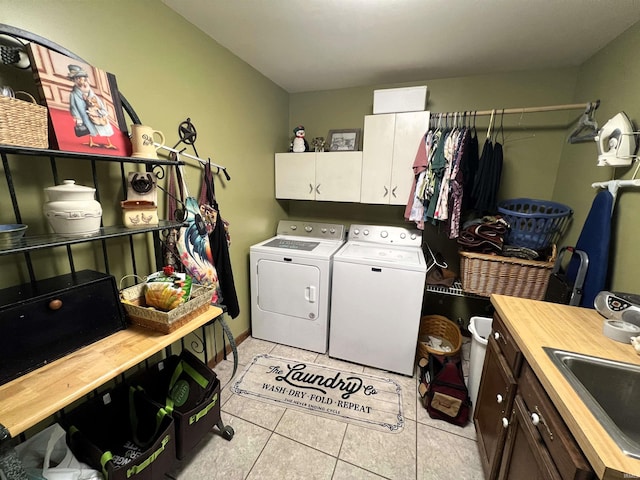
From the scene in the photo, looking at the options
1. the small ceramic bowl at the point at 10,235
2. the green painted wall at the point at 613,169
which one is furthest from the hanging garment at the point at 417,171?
the small ceramic bowl at the point at 10,235

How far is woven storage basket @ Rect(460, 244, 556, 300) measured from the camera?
180 cm

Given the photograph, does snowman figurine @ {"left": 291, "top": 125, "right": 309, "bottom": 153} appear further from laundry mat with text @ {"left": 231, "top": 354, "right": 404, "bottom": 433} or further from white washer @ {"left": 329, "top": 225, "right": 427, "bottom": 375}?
laundry mat with text @ {"left": 231, "top": 354, "right": 404, "bottom": 433}

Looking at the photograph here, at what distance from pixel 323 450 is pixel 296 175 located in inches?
A: 85.2

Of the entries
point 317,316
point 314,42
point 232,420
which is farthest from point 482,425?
point 314,42

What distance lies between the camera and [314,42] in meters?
1.80

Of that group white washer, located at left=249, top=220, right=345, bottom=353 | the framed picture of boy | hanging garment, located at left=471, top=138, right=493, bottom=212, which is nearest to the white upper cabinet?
hanging garment, located at left=471, top=138, right=493, bottom=212

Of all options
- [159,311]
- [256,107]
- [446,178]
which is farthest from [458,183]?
[159,311]

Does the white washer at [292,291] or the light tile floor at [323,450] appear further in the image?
the white washer at [292,291]

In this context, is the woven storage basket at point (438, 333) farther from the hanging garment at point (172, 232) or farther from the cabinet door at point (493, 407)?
the hanging garment at point (172, 232)

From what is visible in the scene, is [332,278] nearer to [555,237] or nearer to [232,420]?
[232,420]

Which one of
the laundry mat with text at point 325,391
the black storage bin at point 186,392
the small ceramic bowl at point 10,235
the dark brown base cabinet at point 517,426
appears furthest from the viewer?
the laundry mat with text at point 325,391

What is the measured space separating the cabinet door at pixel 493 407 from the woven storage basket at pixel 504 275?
26.2 inches

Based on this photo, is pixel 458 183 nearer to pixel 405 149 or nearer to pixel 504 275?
pixel 405 149

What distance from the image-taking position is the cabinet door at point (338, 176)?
7.79ft
